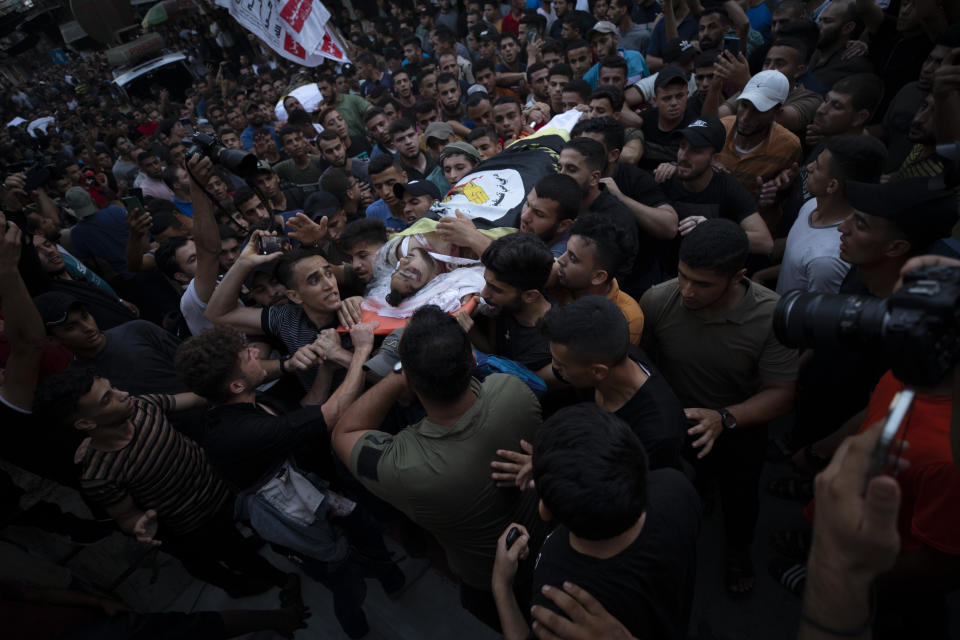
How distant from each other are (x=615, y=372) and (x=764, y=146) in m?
2.56

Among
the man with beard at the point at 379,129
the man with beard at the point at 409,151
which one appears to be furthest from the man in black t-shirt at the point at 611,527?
the man with beard at the point at 379,129

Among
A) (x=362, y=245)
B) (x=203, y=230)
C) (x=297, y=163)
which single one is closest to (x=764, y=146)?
(x=362, y=245)

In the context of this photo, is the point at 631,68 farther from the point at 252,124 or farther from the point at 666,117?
the point at 252,124

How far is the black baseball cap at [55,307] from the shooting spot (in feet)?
8.77

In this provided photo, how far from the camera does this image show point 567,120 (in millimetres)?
4090

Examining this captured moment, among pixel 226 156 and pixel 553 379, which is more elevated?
pixel 226 156

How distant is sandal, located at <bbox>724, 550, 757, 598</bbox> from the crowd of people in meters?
0.02

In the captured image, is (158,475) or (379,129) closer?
(158,475)

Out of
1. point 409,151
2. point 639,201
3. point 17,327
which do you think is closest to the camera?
point 17,327

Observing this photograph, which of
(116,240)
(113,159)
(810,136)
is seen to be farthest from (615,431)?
(113,159)

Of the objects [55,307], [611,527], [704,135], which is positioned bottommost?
[611,527]

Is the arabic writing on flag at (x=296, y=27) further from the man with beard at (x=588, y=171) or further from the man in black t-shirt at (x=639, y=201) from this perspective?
the man with beard at (x=588, y=171)

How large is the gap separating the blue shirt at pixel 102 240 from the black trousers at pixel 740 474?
5.57 metres

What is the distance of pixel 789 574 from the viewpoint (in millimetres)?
2324
